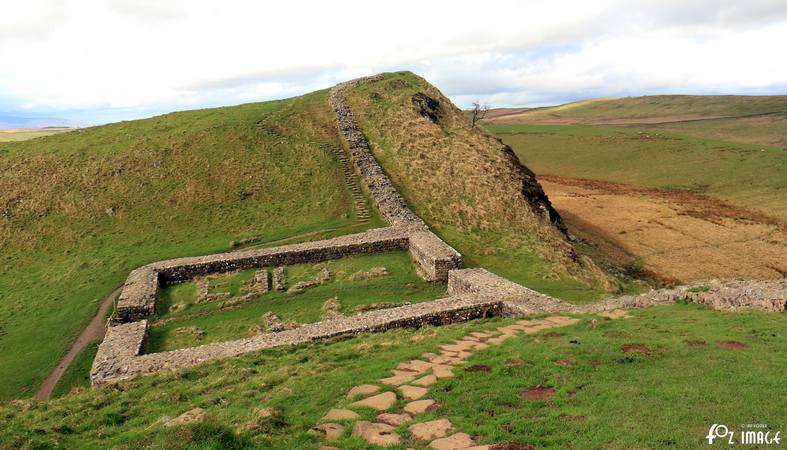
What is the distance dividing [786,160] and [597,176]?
112 feet

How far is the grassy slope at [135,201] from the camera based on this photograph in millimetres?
28547

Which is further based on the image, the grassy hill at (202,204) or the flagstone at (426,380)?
the grassy hill at (202,204)

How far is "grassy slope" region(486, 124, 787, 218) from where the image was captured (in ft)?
245

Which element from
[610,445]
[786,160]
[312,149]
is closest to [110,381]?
[610,445]

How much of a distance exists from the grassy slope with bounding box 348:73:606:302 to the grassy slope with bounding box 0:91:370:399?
644 centimetres

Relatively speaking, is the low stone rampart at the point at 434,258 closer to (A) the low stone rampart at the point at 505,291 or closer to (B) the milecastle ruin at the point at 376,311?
(B) the milecastle ruin at the point at 376,311

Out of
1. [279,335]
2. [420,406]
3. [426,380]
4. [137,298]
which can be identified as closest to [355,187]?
[137,298]

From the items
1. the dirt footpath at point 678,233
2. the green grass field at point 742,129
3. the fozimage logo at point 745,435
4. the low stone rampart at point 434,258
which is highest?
the green grass field at point 742,129

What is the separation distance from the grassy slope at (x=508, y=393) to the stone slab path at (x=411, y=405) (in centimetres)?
32

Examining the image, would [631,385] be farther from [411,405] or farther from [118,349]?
[118,349]

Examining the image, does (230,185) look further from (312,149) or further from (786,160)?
(786,160)

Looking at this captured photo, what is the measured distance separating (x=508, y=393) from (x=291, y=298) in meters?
17.7

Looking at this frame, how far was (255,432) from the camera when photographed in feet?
33.6

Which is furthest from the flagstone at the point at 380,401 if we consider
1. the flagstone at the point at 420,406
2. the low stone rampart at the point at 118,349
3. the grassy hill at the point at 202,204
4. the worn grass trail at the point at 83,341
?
the grassy hill at the point at 202,204
